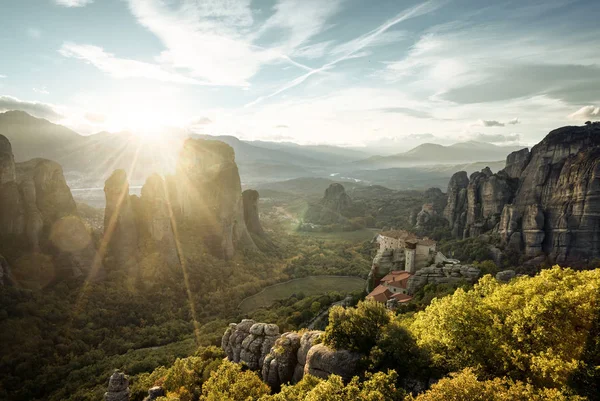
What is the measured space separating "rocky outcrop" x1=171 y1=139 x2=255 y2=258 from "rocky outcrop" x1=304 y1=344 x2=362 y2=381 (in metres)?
60.9

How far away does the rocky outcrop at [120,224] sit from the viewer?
62.3 meters

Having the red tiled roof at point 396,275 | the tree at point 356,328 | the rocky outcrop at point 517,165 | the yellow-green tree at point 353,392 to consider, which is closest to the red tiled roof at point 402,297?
the red tiled roof at point 396,275

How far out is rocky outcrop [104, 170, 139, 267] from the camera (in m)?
62.3

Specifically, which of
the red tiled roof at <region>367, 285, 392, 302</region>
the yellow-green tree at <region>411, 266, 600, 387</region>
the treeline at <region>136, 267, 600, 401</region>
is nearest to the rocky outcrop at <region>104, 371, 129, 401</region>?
the treeline at <region>136, 267, 600, 401</region>

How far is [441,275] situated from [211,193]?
5809 centimetres

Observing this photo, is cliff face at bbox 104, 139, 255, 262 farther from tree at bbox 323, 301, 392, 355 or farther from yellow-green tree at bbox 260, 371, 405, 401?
yellow-green tree at bbox 260, 371, 405, 401

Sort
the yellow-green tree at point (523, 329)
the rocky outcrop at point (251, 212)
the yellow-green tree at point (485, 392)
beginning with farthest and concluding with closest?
the rocky outcrop at point (251, 212) → the yellow-green tree at point (523, 329) → the yellow-green tree at point (485, 392)

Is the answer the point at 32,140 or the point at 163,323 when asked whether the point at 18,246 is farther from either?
the point at 32,140

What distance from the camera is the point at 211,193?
275ft

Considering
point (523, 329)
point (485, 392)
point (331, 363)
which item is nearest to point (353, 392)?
point (331, 363)

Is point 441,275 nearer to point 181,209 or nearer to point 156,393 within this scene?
point 156,393

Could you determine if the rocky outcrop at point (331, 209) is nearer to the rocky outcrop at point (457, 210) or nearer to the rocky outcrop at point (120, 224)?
the rocky outcrop at point (457, 210)

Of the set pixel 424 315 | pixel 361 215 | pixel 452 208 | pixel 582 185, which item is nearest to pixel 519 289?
pixel 424 315

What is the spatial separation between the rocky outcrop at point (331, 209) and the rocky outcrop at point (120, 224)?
372ft
